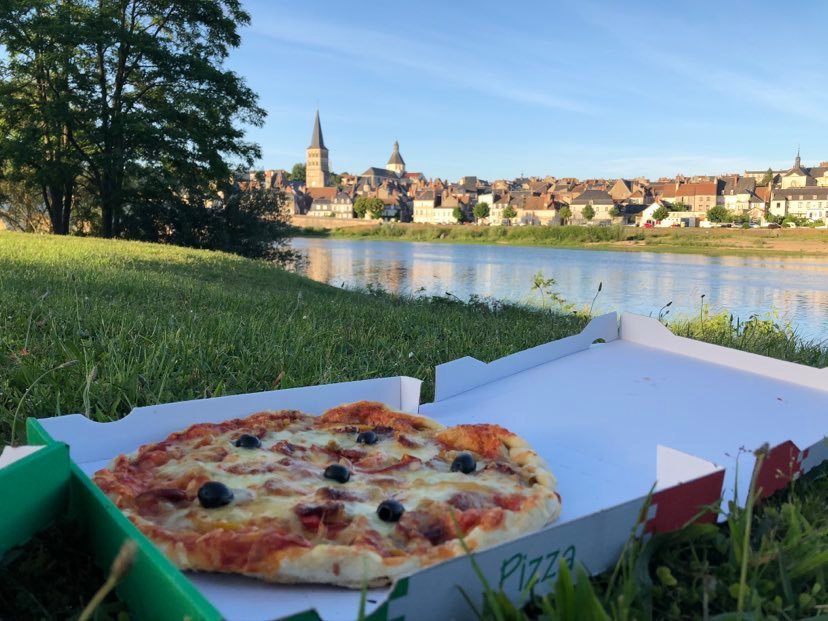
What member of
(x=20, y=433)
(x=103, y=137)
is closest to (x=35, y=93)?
(x=103, y=137)

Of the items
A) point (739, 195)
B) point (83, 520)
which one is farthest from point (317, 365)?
point (739, 195)

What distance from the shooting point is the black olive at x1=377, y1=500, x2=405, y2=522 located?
968 mm

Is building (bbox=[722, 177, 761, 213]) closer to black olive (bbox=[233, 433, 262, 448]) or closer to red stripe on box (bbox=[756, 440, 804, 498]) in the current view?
red stripe on box (bbox=[756, 440, 804, 498])

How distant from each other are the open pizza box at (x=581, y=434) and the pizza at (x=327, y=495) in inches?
1.7

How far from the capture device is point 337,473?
111 centimetres

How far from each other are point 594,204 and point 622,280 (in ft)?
221

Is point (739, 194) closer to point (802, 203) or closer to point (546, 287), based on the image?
point (802, 203)

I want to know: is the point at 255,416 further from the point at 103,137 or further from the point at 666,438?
the point at 103,137

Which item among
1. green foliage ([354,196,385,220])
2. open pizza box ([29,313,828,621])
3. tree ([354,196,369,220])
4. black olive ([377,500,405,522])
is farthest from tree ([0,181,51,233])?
tree ([354,196,369,220])

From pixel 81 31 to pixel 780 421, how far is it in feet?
59.7

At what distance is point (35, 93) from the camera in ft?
58.2

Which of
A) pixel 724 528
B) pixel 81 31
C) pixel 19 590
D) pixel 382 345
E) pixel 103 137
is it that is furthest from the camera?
pixel 103 137

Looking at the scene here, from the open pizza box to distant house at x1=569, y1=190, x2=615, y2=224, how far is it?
76300 mm

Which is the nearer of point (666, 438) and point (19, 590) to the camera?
point (19, 590)
